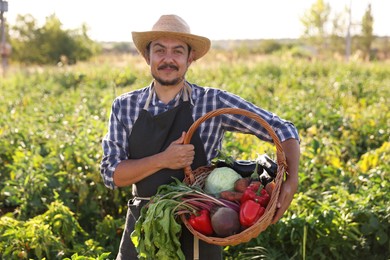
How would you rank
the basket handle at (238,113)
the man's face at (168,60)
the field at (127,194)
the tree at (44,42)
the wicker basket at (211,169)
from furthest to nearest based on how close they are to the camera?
the tree at (44,42), the field at (127,194), the man's face at (168,60), the basket handle at (238,113), the wicker basket at (211,169)

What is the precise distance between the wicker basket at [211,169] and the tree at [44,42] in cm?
2679

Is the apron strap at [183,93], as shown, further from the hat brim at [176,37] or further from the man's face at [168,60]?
the hat brim at [176,37]

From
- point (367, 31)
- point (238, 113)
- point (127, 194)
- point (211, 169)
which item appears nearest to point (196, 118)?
point (211, 169)

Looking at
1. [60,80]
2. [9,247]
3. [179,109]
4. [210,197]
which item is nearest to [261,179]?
[210,197]

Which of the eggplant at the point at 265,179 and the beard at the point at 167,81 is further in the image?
the beard at the point at 167,81

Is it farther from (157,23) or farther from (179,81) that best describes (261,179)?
(157,23)

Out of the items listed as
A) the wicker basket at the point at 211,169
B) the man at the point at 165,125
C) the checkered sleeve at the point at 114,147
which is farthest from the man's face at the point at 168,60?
the wicker basket at the point at 211,169

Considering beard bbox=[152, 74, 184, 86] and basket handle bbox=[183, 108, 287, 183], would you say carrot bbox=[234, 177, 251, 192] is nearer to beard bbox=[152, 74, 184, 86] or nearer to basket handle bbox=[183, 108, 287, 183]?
basket handle bbox=[183, 108, 287, 183]

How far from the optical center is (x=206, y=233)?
2.46 meters

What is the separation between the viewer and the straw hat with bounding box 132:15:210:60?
281 centimetres

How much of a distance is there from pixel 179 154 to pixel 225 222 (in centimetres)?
38

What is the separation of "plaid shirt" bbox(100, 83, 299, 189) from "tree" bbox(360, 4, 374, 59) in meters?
29.1

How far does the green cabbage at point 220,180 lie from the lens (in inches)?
101

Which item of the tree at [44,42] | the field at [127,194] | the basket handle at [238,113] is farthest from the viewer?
the tree at [44,42]
